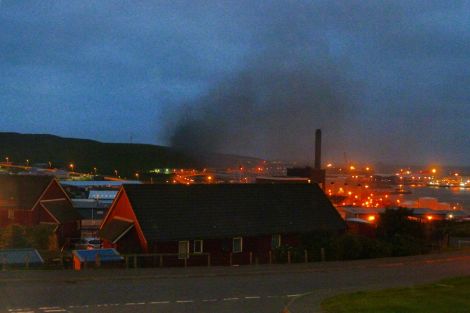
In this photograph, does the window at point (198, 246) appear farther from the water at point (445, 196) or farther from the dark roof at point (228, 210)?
the water at point (445, 196)

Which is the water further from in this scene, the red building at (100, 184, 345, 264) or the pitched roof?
the pitched roof

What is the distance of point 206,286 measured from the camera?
57.3 ft

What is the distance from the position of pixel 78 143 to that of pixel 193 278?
14399 cm

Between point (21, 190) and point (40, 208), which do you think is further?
point (21, 190)

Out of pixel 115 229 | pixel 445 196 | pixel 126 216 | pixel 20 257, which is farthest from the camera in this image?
pixel 445 196

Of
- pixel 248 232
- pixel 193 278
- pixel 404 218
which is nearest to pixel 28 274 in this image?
pixel 193 278

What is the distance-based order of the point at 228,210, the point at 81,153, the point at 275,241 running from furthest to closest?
the point at 81,153, the point at 228,210, the point at 275,241

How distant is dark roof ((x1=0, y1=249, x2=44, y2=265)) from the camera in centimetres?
2159

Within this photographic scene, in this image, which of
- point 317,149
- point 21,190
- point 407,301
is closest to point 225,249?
point 407,301

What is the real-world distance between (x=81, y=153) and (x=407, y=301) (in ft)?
468

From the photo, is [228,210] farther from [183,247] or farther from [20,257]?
[20,257]

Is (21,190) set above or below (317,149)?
below

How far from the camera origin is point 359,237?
28000mm

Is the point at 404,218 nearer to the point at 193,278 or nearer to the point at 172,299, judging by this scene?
the point at 193,278
